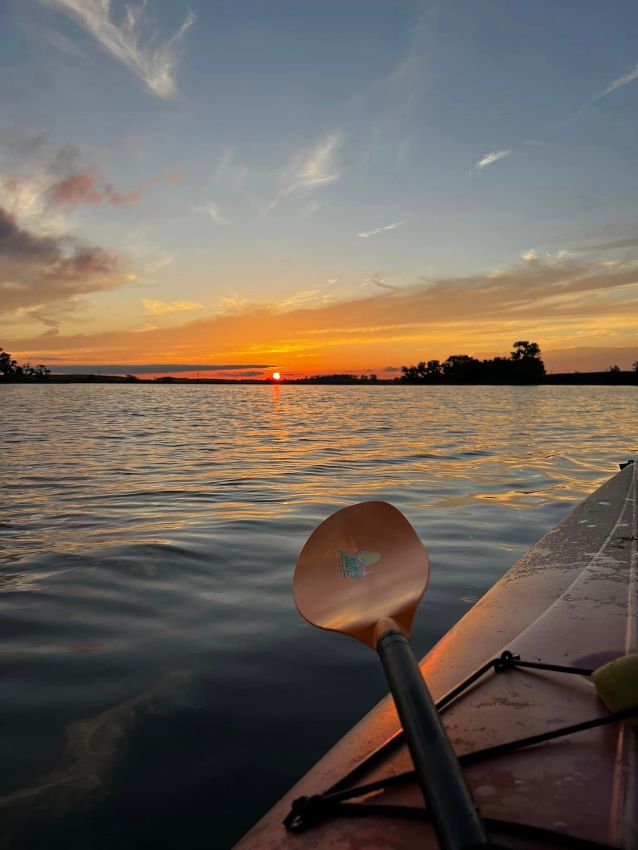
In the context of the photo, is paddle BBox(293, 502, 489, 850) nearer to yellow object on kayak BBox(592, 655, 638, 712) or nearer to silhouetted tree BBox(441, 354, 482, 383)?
yellow object on kayak BBox(592, 655, 638, 712)

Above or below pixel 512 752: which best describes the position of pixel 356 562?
above

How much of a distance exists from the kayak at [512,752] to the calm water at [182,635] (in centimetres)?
51

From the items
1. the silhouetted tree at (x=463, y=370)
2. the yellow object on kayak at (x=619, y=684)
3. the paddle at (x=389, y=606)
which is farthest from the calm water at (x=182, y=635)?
the silhouetted tree at (x=463, y=370)

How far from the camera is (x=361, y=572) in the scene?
2.14m

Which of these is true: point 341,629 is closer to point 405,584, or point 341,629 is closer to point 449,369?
point 405,584

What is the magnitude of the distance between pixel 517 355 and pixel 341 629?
148 metres

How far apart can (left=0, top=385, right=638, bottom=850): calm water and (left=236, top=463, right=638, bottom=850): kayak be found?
0.51 m

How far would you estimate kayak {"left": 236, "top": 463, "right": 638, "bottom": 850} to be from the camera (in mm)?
1198

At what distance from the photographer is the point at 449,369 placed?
13650 cm

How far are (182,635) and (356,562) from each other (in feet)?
4.62

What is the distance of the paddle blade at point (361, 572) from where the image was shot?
1.87m

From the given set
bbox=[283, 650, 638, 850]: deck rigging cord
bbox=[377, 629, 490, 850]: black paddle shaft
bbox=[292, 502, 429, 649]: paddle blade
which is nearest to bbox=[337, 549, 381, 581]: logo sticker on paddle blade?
bbox=[292, 502, 429, 649]: paddle blade

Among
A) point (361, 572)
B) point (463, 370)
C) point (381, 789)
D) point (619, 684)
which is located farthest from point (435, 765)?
point (463, 370)

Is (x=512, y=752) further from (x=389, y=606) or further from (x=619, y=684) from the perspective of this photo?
(x=389, y=606)
